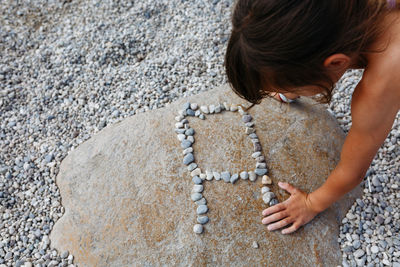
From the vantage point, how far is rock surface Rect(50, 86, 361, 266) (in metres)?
1.92

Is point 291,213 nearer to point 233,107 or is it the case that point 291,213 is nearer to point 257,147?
point 257,147

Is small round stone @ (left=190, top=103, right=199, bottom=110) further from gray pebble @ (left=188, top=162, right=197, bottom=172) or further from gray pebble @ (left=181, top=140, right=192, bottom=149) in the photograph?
gray pebble @ (left=188, top=162, right=197, bottom=172)

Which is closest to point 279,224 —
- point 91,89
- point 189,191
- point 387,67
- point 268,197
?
point 268,197

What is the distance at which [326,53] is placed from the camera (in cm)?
125

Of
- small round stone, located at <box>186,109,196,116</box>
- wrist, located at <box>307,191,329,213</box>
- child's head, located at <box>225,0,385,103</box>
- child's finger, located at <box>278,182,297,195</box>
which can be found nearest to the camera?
child's head, located at <box>225,0,385,103</box>

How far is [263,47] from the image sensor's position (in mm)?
1275

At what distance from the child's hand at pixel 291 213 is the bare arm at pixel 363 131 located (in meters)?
0.24

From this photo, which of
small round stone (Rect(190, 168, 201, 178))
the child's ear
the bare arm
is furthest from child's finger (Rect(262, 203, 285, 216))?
the child's ear

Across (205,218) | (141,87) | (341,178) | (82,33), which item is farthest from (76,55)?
(341,178)

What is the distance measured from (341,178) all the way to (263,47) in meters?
0.86

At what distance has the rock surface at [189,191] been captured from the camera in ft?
6.30

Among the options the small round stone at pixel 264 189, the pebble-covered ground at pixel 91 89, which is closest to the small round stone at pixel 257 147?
the small round stone at pixel 264 189

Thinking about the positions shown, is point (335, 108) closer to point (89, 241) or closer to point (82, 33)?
point (89, 241)

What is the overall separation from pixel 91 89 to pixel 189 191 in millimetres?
1289
